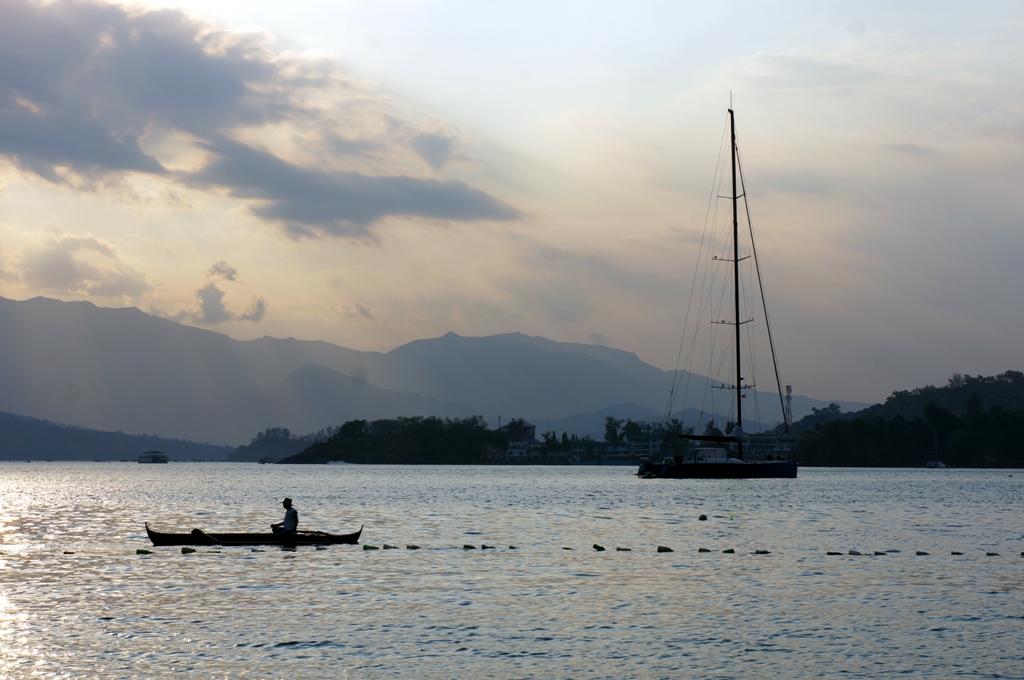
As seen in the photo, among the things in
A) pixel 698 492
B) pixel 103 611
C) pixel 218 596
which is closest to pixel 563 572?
pixel 218 596

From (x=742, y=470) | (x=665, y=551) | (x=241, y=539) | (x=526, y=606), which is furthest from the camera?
(x=742, y=470)

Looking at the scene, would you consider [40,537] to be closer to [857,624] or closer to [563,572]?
[563,572]

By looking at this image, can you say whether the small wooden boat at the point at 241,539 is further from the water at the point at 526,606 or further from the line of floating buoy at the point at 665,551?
the water at the point at 526,606

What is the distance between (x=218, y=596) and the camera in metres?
36.3

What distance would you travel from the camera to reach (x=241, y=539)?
52.9 meters

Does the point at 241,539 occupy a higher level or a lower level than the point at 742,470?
lower

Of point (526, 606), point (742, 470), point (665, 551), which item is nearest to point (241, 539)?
point (665, 551)

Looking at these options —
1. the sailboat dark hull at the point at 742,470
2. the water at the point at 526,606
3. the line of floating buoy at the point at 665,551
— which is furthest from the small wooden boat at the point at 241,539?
the sailboat dark hull at the point at 742,470

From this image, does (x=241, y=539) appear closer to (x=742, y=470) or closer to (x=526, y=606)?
(x=526, y=606)

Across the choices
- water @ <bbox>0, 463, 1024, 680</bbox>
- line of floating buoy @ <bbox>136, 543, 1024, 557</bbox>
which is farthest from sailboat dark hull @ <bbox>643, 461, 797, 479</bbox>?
line of floating buoy @ <bbox>136, 543, 1024, 557</bbox>

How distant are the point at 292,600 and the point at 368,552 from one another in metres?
17.3

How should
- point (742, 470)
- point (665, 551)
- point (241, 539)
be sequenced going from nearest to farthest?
point (241, 539)
point (665, 551)
point (742, 470)

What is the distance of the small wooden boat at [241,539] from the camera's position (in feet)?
171

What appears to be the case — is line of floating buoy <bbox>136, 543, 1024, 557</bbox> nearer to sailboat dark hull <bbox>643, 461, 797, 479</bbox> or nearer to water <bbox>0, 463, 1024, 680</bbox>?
water <bbox>0, 463, 1024, 680</bbox>
